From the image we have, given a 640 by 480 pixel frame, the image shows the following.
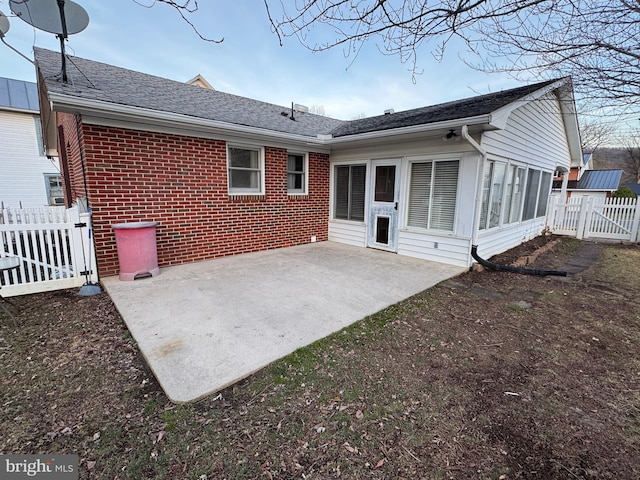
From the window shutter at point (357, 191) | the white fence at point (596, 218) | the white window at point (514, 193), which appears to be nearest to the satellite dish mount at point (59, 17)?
the window shutter at point (357, 191)

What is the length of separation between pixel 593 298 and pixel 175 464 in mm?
5813

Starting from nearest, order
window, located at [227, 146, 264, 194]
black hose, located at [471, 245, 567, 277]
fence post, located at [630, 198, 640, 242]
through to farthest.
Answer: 1. black hose, located at [471, 245, 567, 277]
2. window, located at [227, 146, 264, 194]
3. fence post, located at [630, 198, 640, 242]

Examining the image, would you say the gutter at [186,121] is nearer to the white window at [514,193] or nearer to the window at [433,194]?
the window at [433,194]

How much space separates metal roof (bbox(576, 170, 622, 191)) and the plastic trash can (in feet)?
79.3

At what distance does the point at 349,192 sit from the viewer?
7949 millimetres

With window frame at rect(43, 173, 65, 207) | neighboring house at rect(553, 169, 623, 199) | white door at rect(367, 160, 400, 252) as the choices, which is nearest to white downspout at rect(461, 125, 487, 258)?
white door at rect(367, 160, 400, 252)

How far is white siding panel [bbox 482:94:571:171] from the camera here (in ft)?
19.8

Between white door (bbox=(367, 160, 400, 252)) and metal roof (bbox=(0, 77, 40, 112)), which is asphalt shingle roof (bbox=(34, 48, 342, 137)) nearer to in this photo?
white door (bbox=(367, 160, 400, 252))

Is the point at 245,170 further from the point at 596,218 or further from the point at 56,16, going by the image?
the point at 596,218

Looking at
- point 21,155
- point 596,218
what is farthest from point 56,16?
point 596,218

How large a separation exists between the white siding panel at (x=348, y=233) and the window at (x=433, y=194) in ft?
4.48

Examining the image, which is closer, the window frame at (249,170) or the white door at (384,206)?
the window frame at (249,170)

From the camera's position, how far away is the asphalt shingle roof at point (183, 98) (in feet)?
16.1

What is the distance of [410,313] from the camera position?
3811 millimetres
